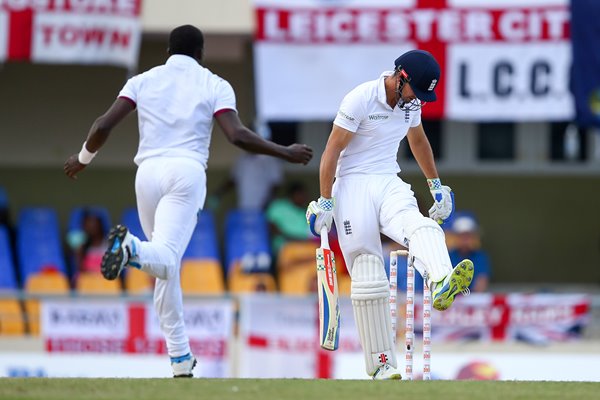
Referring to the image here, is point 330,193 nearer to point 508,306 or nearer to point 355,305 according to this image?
point 355,305

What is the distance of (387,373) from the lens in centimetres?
821

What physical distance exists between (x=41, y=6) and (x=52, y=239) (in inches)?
101

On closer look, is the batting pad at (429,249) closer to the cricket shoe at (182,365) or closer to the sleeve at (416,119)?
the sleeve at (416,119)

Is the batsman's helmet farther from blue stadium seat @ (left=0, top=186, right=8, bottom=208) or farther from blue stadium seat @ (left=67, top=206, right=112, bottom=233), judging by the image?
blue stadium seat @ (left=0, top=186, right=8, bottom=208)

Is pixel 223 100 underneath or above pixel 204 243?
above

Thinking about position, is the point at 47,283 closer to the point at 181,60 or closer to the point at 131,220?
the point at 131,220

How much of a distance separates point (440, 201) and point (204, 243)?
6856 millimetres

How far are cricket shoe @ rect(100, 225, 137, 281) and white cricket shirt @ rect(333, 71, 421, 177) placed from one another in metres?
1.36

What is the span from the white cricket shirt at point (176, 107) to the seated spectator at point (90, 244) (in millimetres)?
6543

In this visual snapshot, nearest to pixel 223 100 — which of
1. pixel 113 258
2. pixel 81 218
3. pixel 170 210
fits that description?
pixel 170 210

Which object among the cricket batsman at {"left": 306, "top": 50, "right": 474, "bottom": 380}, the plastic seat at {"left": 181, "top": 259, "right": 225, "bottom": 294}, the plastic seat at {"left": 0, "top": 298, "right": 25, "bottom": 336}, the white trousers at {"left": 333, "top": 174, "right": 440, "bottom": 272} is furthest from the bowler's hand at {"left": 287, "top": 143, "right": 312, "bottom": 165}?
the plastic seat at {"left": 181, "top": 259, "right": 225, "bottom": 294}

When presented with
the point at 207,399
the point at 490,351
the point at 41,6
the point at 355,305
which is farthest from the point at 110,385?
the point at 41,6

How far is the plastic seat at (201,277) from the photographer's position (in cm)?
1476

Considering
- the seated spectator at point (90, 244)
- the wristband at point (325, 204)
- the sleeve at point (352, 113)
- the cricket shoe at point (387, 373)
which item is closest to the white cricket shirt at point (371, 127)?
the sleeve at point (352, 113)
